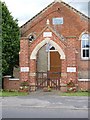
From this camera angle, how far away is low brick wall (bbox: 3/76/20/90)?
2122 cm

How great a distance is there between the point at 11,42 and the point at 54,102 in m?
8.76

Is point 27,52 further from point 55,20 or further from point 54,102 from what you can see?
point 55,20

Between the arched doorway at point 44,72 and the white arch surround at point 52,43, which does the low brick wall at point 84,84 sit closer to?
the arched doorway at point 44,72

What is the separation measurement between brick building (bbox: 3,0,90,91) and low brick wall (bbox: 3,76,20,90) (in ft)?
1.94

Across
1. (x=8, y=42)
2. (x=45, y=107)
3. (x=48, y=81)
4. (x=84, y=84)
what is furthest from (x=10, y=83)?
(x=45, y=107)

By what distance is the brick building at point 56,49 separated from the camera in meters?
20.7

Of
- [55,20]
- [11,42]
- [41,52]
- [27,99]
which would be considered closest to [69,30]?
[55,20]

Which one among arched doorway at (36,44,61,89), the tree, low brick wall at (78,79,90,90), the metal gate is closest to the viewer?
low brick wall at (78,79,90,90)

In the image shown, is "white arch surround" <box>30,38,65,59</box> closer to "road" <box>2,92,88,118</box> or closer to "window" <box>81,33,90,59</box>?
"road" <box>2,92,88,118</box>

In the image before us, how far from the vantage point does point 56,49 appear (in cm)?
2203

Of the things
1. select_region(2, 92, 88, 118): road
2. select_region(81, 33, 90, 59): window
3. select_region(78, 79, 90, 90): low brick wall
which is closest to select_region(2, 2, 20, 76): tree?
select_region(2, 92, 88, 118): road

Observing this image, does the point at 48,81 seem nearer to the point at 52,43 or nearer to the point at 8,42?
the point at 52,43

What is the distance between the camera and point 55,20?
2828 cm

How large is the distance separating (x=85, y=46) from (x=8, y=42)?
24.8 ft
